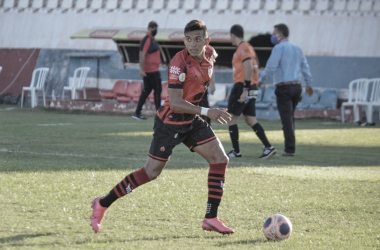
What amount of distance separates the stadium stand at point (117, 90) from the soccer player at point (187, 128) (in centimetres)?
1939

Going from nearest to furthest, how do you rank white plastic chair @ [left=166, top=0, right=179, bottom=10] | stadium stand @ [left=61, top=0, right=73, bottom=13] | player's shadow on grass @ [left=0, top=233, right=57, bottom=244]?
player's shadow on grass @ [left=0, top=233, right=57, bottom=244], white plastic chair @ [left=166, top=0, right=179, bottom=10], stadium stand @ [left=61, top=0, right=73, bottom=13]

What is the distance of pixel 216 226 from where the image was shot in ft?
18.5

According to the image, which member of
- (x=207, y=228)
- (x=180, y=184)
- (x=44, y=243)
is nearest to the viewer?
(x=44, y=243)

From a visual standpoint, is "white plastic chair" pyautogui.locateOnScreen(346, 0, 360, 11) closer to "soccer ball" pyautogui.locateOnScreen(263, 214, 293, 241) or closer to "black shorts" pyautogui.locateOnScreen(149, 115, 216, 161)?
"black shorts" pyautogui.locateOnScreen(149, 115, 216, 161)

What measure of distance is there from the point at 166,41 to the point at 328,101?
6.43 meters

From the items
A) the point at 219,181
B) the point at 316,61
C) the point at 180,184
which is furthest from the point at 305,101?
the point at 219,181

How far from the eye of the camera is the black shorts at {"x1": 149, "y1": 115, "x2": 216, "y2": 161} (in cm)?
579

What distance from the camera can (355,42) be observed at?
74.7 ft

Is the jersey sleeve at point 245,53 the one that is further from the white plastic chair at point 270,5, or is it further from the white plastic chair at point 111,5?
the white plastic chair at point 111,5

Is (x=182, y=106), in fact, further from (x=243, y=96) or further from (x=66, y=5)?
(x=66, y=5)

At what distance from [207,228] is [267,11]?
1998 centimetres

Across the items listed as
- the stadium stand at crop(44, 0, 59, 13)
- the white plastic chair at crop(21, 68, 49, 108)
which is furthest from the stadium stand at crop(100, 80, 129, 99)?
the stadium stand at crop(44, 0, 59, 13)

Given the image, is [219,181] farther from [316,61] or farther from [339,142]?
[316,61]

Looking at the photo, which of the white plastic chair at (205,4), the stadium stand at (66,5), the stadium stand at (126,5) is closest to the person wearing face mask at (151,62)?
the white plastic chair at (205,4)
